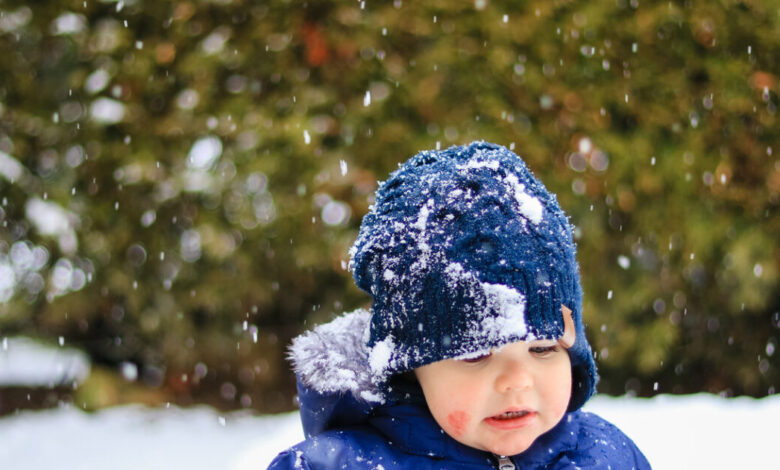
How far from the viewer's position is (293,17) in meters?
3.33

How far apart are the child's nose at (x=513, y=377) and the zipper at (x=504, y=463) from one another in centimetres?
21

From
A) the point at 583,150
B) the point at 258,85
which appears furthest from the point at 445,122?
the point at 258,85

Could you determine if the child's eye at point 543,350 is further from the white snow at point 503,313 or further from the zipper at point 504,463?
the zipper at point 504,463

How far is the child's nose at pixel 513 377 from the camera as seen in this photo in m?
1.25

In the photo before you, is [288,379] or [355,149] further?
[288,379]

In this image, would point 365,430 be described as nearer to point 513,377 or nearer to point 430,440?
point 430,440

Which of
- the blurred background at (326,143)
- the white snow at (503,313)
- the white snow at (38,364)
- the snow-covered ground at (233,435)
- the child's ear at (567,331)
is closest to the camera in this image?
the white snow at (503,313)

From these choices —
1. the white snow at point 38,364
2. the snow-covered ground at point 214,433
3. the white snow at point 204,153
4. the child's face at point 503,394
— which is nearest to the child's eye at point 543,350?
the child's face at point 503,394

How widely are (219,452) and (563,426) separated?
201 centimetres

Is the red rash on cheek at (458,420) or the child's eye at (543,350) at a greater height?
the child's eye at (543,350)

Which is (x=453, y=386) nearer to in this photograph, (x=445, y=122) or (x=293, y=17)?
(x=445, y=122)

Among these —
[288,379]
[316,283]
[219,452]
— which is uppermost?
[316,283]

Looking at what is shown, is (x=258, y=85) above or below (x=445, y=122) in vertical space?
above

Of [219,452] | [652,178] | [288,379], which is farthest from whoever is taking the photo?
[288,379]
